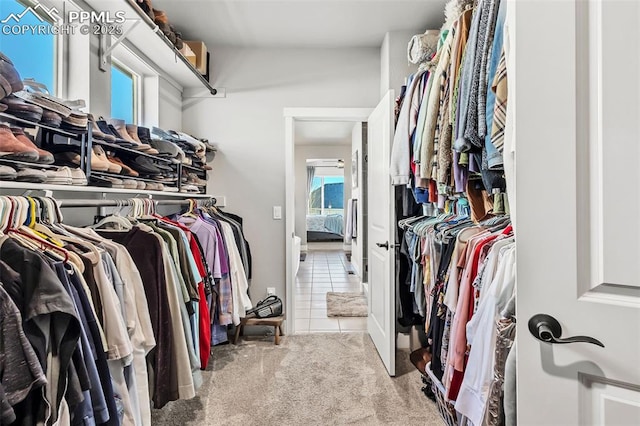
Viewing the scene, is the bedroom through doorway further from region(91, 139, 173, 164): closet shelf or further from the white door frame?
region(91, 139, 173, 164): closet shelf

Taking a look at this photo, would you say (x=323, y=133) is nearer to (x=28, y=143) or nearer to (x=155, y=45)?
(x=155, y=45)

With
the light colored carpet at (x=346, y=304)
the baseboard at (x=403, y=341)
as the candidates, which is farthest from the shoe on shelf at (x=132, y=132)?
Result: the light colored carpet at (x=346, y=304)

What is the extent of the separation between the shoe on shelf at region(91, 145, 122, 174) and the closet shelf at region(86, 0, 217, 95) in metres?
0.78

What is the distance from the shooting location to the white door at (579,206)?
73cm

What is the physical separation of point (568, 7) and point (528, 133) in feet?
0.89

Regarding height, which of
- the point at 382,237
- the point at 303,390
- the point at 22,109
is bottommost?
the point at 303,390

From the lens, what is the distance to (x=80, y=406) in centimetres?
103

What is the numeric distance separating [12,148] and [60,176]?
220 millimetres

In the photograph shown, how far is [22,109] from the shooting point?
1231mm

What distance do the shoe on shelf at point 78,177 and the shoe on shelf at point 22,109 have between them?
229 millimetres

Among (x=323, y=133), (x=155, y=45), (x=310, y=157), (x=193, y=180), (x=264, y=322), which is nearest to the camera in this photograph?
(x=155, y=45)

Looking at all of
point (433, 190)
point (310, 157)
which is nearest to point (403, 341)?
point (433, 190)

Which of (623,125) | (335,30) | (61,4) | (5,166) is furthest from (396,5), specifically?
(5,166)

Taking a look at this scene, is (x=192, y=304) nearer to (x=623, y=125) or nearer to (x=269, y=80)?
(x=623, y=125)
